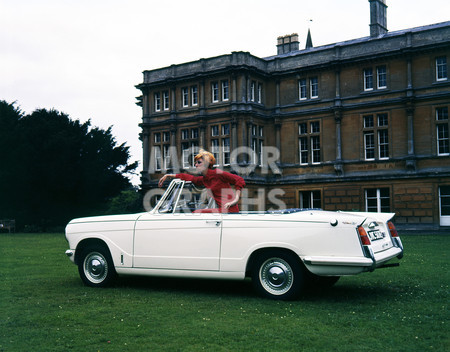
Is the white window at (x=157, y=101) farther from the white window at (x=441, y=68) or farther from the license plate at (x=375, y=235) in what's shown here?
the license plate at (x=375, y=235)

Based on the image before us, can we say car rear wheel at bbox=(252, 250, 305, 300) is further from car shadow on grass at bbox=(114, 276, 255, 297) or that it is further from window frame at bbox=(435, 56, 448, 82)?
window frame at bbox=(435, 56, 448, 82)

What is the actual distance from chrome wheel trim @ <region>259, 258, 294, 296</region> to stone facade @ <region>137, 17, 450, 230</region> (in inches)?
1048

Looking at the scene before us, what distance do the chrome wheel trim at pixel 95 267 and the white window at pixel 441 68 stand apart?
94.8 ft

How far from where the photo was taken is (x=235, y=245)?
23.9ft

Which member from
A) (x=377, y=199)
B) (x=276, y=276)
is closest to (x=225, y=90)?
(x=377, y=199)

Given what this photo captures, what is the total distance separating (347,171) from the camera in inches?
1364

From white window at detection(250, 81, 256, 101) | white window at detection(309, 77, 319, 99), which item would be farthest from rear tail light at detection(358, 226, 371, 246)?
white window at detection(250, 81, 256, 101)

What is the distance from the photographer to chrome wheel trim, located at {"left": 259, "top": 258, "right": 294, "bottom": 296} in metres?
7.00

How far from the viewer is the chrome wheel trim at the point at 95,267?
8.47 m

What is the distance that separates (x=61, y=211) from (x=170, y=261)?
106 feet

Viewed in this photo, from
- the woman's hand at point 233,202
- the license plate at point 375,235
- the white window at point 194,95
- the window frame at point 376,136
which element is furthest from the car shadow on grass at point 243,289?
the white window at point 194,95

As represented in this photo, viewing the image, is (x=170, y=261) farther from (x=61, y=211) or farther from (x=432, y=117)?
(x=61, y=211)

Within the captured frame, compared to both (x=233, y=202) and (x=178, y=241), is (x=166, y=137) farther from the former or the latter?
(x=178, y=241)

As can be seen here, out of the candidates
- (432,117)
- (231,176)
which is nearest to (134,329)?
(231,176)
